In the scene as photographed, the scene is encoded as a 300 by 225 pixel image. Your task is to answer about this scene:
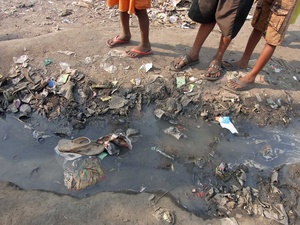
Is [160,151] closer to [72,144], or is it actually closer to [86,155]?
[86,155]

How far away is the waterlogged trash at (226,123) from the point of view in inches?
112

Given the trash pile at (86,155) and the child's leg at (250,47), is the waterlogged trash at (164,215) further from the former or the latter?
the child's leg at (250,47)

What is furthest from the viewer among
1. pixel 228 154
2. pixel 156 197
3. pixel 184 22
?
pixel 184 22

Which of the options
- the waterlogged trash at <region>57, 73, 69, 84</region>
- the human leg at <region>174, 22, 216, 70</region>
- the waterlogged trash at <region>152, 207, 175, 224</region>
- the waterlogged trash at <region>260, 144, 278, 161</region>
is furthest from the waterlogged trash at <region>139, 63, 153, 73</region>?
the waterlogged trash at <region>152, 207, 175, 224</region>

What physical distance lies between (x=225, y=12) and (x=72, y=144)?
76.9 inches

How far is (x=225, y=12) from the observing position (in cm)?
262

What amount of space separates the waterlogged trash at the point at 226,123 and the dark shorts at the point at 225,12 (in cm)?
86

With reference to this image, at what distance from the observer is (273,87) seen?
10.6ft

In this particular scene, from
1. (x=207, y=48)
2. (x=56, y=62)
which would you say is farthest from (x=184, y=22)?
(x=56, y=62)

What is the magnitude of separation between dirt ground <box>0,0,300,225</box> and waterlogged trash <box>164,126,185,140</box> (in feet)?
1.44

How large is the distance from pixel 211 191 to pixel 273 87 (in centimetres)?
169

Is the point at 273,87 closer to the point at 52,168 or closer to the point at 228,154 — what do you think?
the point at 228,154

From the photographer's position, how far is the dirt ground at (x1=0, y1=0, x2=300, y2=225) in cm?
207

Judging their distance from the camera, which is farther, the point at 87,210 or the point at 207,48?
the point at 207,48
